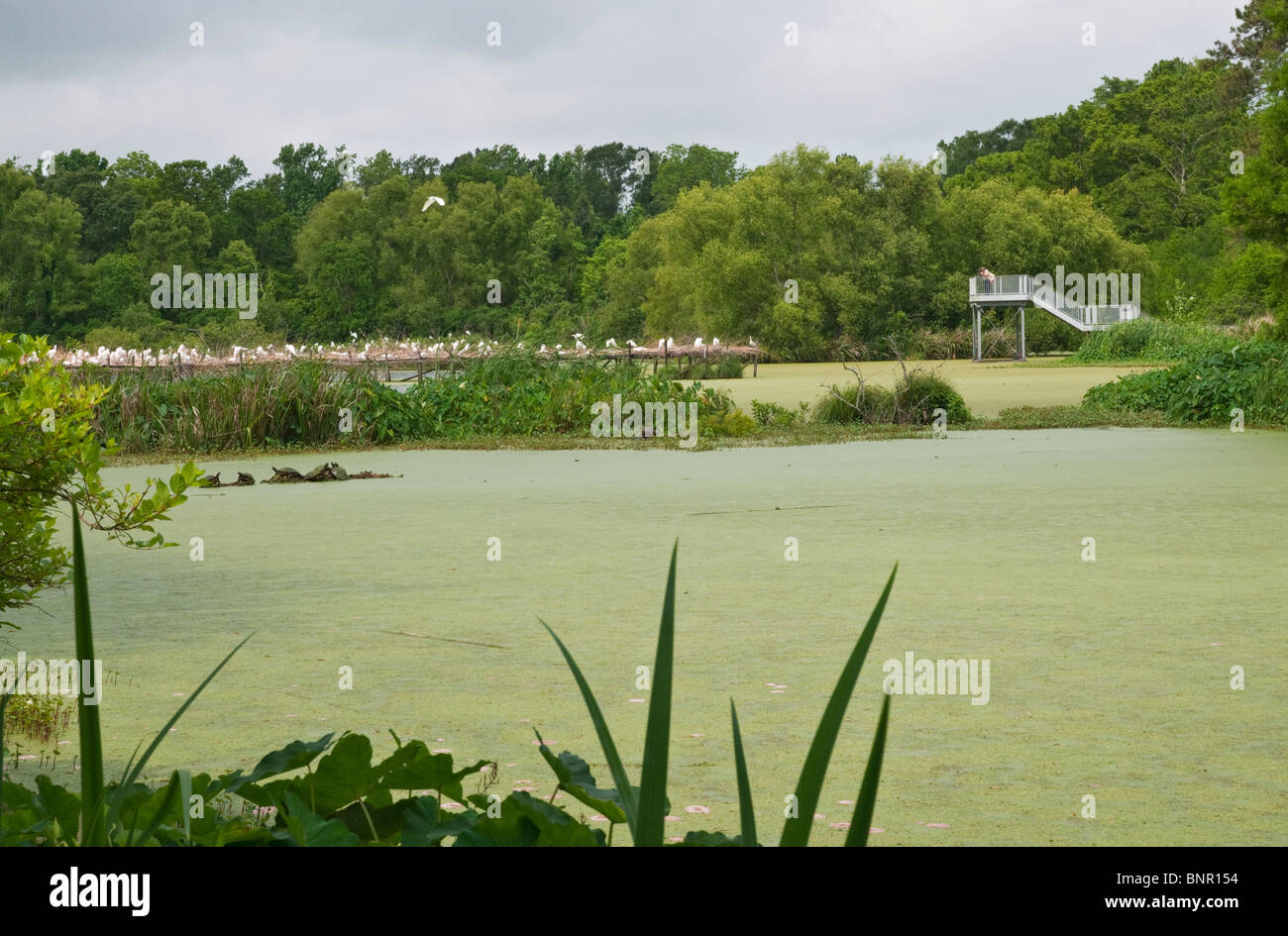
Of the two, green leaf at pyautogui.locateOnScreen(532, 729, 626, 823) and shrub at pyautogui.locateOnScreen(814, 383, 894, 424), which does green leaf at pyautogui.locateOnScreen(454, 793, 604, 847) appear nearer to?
green leaf at pyautogui.locateOnScreen(532, 729, 626, 823)

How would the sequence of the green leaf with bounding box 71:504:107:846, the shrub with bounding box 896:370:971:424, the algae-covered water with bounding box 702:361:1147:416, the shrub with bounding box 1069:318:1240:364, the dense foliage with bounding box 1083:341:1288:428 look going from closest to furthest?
the green leaf with bounding box 71:504:107:846
the dense foliage with bounding box 1083:341:1288:428
the shrub with bounding box 896:370:971:424
the algae-covered water with bounding box 702:361:1147:416
the shrub with bounding box 1069:318:1240:364

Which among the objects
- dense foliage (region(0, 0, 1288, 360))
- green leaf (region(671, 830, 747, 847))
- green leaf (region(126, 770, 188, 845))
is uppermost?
dense foliage (region(0, 0, 1288, 360))

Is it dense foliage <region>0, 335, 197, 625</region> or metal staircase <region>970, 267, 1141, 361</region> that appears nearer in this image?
dense foliage <region>0, 335, 197, 625</region>

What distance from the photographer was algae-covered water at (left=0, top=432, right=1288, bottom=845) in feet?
9.46

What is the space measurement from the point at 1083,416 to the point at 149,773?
1380 cm

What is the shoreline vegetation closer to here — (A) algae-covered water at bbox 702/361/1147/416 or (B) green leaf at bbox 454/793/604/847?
(A) algae-covered water at bbox 702/361/1147/416

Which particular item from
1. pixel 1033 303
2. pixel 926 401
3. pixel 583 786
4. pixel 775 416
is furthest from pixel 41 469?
pixel 1033 303

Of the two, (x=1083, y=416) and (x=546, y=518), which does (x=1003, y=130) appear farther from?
(x=546, y=518)

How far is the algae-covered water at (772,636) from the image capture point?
9.46 ft

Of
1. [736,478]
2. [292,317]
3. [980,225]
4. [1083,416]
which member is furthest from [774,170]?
[736,478]

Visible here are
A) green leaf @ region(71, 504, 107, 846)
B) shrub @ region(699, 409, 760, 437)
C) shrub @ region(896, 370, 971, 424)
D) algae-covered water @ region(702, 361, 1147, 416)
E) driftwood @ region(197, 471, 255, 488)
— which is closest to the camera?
green leaf @ region(71, 504, 107, 846)

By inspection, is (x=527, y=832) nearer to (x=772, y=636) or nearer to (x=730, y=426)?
(x=772, y=636)

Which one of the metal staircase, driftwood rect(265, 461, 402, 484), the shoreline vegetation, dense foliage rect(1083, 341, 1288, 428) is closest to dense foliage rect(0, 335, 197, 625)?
driftwood rect(265, 461, 402, 484)

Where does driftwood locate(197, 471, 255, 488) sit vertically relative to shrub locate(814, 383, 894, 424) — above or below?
below
